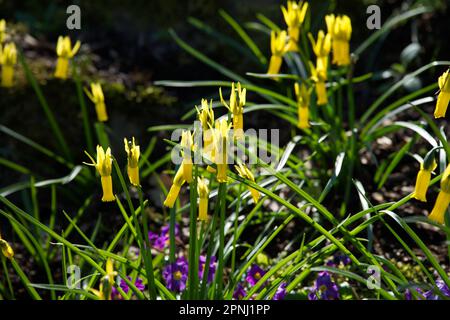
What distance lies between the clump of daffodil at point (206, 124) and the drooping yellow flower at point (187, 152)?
5 centimetres

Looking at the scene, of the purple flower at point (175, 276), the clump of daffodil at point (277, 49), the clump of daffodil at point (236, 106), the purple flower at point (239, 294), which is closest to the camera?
the clump of daffodil at point (236, 106)

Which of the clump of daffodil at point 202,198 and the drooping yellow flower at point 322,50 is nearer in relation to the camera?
the clump of daffodil at point 202,198

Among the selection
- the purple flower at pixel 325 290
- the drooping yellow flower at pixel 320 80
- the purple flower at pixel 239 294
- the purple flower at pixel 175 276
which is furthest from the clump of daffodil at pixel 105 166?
the drooping yellow flower at pixel 320 80

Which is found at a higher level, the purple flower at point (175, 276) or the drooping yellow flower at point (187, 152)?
the drooping yellow flower at point (187, 152)

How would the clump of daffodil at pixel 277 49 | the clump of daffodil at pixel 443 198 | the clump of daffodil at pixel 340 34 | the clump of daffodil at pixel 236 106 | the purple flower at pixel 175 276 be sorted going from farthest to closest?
the clump of daffodil at pixel 277 49, the clump of daffodil at pixel 340 34, the purple flower at pixel 175 276, the clump of daffodil at pixel 236 106, the clump of daffodil at pixel 443 198

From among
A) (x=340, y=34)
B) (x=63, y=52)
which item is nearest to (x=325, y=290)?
(x=340, y=34)

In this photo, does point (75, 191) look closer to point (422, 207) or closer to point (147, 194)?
point (147, 194)

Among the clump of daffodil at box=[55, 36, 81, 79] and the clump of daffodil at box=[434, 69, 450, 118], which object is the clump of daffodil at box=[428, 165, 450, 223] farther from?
the clump of daffodil at box=[55, 36, 81, 79]

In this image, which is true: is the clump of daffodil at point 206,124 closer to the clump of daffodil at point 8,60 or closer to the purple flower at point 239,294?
the purple flower at point 239,294

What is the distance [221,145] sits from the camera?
6.39ft

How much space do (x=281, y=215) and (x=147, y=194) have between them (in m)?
0.91

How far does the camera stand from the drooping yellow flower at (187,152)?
1972 mm

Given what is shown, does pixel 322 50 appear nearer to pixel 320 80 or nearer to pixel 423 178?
pixel 320 80
